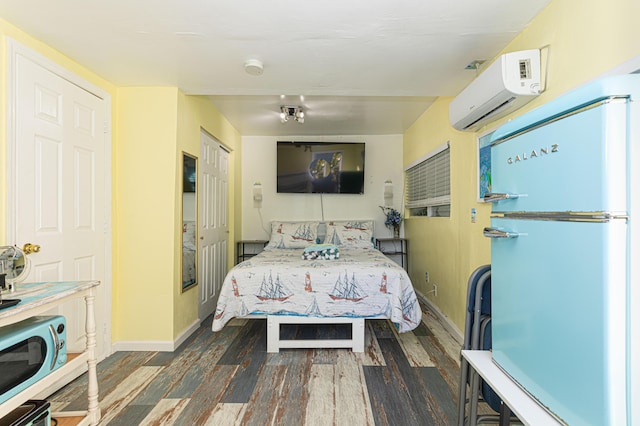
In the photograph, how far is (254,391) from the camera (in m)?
2.16

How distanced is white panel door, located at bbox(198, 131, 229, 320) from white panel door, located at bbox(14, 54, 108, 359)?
101 cm

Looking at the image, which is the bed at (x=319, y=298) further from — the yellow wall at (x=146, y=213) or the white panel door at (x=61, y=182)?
the white panel door at (x=61, y=182)

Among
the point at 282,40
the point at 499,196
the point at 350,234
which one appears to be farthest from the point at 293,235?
the point at 499,196

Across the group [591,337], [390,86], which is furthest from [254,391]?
[390,86]

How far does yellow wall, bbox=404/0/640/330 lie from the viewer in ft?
4.42

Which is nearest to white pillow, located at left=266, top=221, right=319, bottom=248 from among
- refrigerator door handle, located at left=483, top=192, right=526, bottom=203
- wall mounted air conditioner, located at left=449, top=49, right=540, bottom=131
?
wall mounted air conditioner, located at left=449, top=49, right=540, bottom=131

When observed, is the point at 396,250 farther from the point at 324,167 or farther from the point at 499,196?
the point at 499,196

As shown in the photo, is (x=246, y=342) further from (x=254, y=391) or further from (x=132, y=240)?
(x=132, y=240)

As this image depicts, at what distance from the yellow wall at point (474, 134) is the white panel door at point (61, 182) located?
3030mm

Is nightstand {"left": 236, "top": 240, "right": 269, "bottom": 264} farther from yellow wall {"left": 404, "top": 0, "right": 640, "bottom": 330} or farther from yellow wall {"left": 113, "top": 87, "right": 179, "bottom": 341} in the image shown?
yellow wall {"left": 404, "top": 0, "right": 640, "bottom": 330}

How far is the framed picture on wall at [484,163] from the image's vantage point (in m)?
2.40

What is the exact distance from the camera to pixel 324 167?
16.1ft

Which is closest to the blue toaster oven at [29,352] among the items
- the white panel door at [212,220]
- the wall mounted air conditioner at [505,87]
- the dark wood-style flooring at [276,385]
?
the dark wood-style flooring at [276,385]

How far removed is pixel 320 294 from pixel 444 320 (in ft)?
4.90
